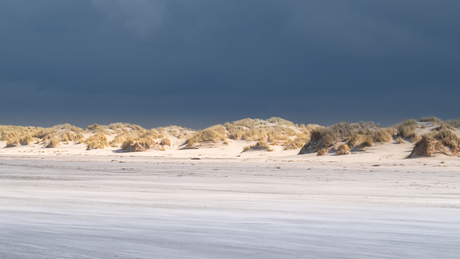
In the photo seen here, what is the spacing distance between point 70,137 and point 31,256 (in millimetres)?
35106

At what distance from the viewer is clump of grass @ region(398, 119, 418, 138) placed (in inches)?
806

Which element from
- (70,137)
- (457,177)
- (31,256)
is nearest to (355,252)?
(31,256)

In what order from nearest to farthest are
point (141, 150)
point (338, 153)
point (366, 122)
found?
point (338, 153) < point (366, 122) < point (141, 150)

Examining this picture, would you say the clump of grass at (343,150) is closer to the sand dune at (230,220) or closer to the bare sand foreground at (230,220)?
the sand dune at (230,220)

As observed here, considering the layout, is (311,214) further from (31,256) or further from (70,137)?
(70,137)

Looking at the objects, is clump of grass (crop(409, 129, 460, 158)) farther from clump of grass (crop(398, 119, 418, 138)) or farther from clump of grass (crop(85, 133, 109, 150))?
clump of grass (crop(85, 133, 109, 150))

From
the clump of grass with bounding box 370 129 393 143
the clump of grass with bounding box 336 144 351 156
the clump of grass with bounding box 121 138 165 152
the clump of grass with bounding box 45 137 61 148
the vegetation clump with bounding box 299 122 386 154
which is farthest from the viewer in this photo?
the clump of grass with bounding box 45 137 61 148

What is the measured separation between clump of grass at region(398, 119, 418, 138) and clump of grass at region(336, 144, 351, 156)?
2.58 meters

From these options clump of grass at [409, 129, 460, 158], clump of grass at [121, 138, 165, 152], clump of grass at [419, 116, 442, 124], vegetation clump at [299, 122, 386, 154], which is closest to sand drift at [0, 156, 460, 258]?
clump of grass at [409, 129, 460, 158]

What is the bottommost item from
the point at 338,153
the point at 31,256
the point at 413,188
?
the point at 31,256

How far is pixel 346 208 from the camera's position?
608 centimetres

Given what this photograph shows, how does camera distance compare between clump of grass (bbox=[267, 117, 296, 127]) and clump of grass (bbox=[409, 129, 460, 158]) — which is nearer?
clump of grass (bbox=[409, 129, 460, 158])

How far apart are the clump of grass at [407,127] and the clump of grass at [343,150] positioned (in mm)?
2580

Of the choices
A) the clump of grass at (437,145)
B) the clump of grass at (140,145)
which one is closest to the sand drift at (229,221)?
the clump of grass at (437,145)
